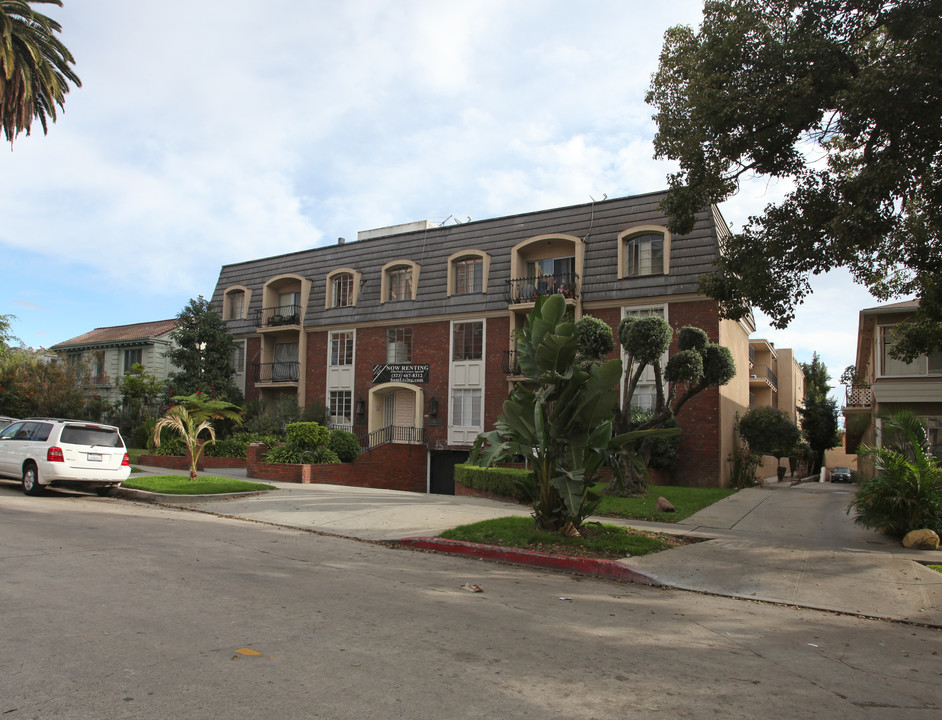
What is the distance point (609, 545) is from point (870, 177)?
6669 mm

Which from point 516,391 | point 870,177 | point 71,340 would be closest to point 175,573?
point 516,391

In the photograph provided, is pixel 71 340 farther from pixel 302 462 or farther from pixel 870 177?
pixel 870 177

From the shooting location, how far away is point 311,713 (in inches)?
150

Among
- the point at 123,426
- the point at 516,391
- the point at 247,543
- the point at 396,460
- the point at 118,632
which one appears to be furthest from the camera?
the point at 123,426

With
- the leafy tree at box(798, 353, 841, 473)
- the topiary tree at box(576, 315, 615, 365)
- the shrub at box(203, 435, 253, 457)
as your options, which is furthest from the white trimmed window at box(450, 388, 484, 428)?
the leafy tree at box(798, 353, 841, 473)

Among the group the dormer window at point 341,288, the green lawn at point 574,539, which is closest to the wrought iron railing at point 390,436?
the dormer window at point 341,288

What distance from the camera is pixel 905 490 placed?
11141 millimetres

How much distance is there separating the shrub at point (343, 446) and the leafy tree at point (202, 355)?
1061 cm

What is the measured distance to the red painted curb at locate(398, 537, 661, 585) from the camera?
865 cm

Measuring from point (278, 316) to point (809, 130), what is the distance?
26631 mm

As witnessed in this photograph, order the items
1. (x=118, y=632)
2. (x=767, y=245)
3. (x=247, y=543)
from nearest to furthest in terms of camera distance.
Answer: (x=118, y=632)
(x=247, y=543)
(x=767, y=245)

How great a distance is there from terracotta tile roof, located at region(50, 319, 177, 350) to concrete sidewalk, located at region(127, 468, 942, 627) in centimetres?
2420

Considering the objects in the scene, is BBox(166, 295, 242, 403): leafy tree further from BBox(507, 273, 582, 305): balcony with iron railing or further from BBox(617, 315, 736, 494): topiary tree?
BBox(617, 315, 736, 494): topiary tree

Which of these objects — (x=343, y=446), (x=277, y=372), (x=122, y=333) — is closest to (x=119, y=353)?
(x=122, y=333)
